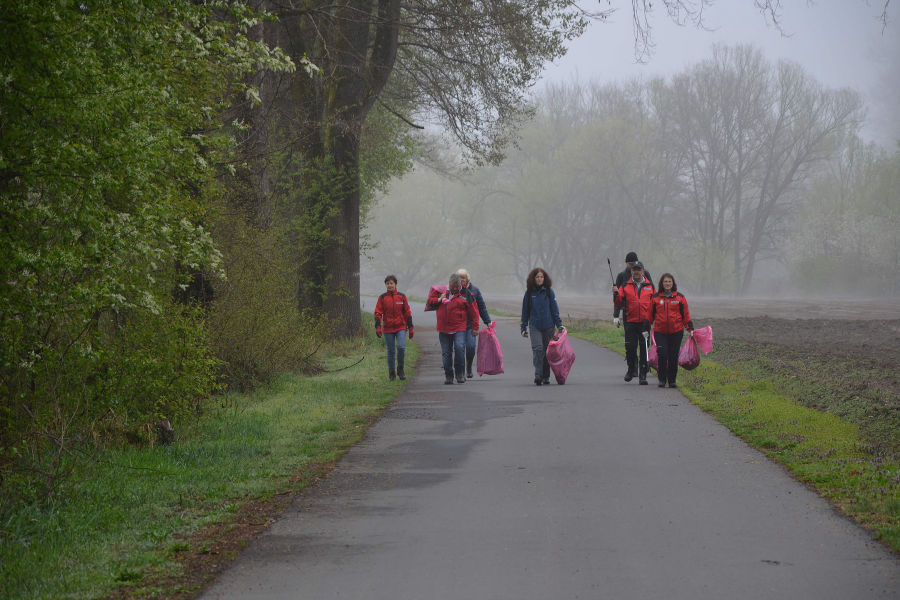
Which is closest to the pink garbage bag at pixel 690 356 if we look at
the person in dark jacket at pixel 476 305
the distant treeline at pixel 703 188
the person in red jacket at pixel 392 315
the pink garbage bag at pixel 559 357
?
the pink garbage bag at pixel 559 357

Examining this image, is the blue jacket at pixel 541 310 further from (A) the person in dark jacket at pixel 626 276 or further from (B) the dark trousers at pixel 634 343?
(B) the dark trousers at pixel 634 343

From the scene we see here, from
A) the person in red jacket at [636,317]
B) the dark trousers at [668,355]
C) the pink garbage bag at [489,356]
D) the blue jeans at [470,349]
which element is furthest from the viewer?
the blue jeans at [470,349]

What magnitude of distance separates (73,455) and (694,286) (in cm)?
7115

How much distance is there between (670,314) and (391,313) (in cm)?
443

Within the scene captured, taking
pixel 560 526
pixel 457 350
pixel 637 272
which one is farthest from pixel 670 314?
pixel 560 526

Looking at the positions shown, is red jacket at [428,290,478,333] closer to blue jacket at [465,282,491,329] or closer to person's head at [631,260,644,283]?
blue jacket at [465,282,491,329]

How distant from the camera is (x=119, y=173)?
7.13 m

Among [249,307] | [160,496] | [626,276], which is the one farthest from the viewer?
[626,276]

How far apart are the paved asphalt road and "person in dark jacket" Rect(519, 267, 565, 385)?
4.93 metres

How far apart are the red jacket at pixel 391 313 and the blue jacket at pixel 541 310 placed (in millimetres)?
1953

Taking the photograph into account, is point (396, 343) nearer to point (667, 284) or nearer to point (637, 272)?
point (637, 272)

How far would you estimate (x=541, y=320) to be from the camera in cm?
1655

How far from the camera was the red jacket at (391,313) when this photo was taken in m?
16.6

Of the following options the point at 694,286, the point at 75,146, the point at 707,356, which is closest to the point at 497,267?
the point at 694,286
